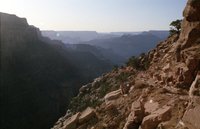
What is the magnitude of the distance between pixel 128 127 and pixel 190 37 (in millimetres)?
5239

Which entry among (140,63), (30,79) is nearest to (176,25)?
(140,63)

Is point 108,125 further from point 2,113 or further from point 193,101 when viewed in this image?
point 2,113

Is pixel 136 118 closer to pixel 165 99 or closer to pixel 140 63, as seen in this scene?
pixel 165 99

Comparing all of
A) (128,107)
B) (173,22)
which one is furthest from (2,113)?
(128,107)

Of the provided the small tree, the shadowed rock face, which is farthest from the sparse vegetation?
the shadowed rock face

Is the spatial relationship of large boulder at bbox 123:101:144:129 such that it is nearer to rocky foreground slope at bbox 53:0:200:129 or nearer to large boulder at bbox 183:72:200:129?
rocky foreground slope at bbox 53:0:200:129

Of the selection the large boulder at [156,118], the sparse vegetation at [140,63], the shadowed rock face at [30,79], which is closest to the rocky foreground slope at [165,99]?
the large boulder at [156,118]

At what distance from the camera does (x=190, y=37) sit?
51.5 ft

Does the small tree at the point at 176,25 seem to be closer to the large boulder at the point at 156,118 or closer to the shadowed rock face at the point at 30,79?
the large boulder at the point at 156,118

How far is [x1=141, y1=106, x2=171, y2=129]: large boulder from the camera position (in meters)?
11.8

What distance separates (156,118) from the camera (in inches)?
469

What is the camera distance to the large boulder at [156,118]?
1179cm

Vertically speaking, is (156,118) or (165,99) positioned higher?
(165,99)

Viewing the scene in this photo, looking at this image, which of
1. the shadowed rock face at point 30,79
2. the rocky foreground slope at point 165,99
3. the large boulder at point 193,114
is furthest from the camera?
the shadowed rock face at point 30,79
